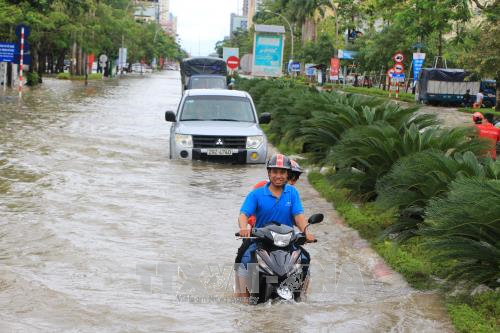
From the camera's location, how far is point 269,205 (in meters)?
7.36

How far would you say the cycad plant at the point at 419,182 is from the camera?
9430mm

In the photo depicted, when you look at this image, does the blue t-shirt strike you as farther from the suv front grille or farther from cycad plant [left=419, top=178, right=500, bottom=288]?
the suv front grille

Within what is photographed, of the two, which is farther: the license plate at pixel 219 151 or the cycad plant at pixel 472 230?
the license plate at pixel 219 151

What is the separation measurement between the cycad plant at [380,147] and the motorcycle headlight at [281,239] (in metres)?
5.19

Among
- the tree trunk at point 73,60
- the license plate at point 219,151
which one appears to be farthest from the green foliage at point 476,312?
the tree trunk at point 73,60

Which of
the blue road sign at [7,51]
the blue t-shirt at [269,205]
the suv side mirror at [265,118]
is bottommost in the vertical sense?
the suv side mirror at [265,118]

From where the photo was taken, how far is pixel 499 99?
49.1 m

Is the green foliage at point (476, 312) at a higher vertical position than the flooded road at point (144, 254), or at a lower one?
higher

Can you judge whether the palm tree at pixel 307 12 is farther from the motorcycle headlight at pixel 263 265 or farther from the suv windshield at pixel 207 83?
the motorcycle headlight at pixel 263 265

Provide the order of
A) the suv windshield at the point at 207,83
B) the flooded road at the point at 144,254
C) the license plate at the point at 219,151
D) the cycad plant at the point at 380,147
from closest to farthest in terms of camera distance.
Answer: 1. the flooded road at the point at 144,254
2. the cycad plant at the point at 380,147
3. the license plate at the point at 219,151
4. the suv windshield at the point at 207,83

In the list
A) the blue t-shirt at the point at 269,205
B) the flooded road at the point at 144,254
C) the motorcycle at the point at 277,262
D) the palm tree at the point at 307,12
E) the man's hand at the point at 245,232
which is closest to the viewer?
the motorcycle at the point at 277,262

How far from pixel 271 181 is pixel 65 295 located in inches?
83.7

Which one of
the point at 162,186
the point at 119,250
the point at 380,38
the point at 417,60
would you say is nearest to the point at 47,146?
the point at 162,186

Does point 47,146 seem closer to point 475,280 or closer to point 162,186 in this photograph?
point 162,186
